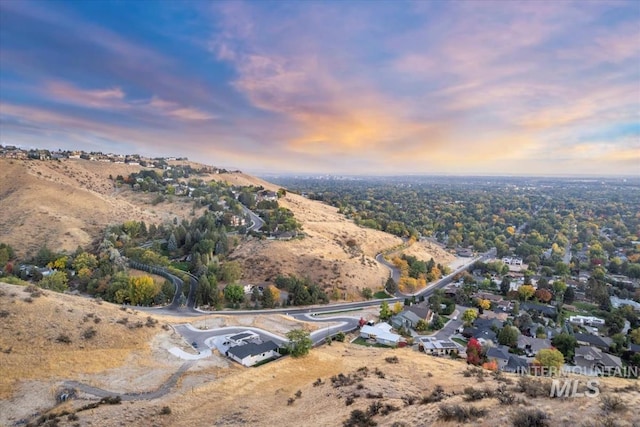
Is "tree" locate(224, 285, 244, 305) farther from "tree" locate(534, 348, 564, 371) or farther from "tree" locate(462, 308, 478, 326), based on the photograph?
"tree" locate(534, 348, 564, 371)

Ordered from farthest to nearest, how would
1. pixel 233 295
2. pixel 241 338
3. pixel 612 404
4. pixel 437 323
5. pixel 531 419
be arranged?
pixel 233 295
pixel 437 323
pixel 241 338
pixel 612 404
pixel 531 419

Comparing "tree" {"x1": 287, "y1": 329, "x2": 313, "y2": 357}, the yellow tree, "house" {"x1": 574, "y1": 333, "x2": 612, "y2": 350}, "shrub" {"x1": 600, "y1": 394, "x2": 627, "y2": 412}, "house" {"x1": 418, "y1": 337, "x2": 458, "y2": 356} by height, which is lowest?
"house" {"x1": 574, "y1": 333, "x2": 612, "y2": 350}

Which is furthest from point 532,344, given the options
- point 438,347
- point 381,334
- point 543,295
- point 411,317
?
point 543,295

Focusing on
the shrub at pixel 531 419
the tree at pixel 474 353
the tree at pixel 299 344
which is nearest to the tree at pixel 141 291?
the tree at pixel 299 344

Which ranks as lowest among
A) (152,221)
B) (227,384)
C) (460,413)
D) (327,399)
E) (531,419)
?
(227,384)

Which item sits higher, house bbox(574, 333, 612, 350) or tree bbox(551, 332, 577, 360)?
tree bbox(551, 332, 577, 360)

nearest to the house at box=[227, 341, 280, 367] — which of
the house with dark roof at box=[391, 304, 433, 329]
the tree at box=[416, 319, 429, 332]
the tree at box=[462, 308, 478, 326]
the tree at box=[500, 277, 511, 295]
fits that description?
the house with dark roof at box=[391, 304, 433, 329]

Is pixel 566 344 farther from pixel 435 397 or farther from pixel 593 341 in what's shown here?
pixel 435 397
